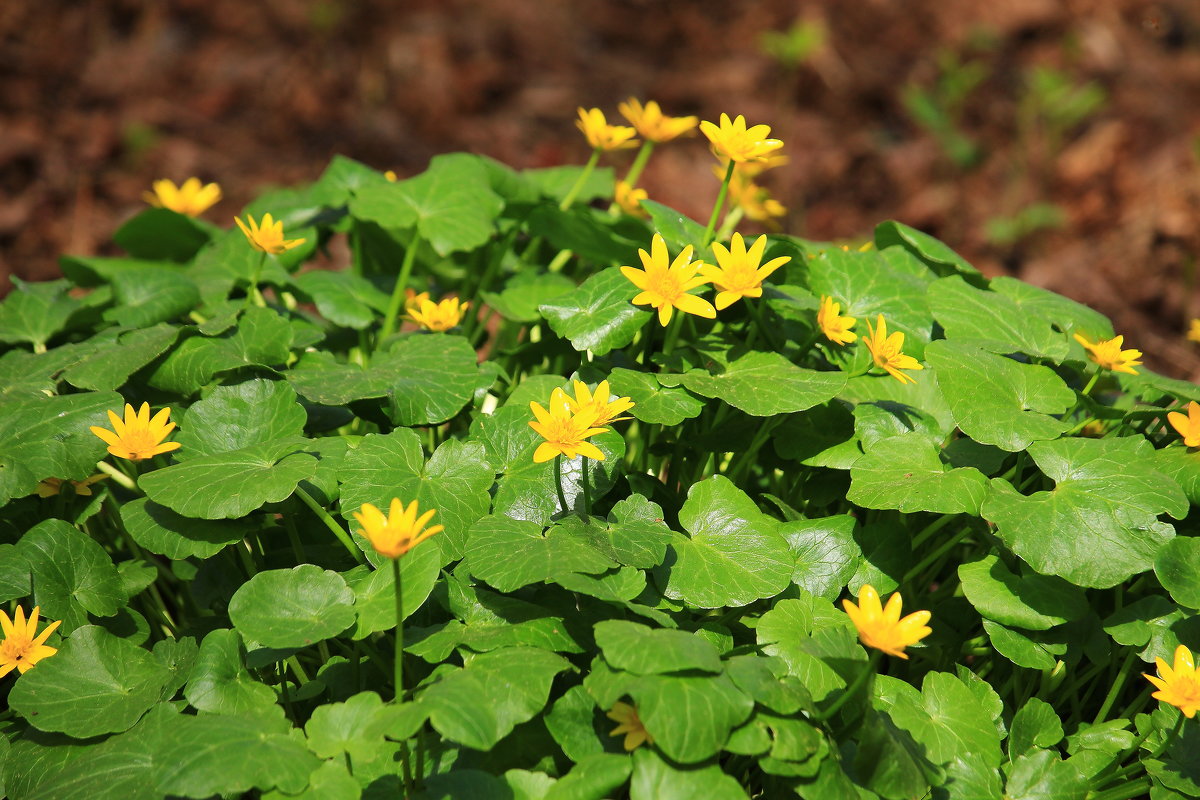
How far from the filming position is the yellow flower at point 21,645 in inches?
51.4

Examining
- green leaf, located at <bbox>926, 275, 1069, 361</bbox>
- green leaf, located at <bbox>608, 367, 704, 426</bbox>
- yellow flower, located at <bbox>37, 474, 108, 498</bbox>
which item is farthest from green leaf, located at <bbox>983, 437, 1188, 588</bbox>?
yellow flower, located at <bbox>37, 474, 108, 498</bbox>

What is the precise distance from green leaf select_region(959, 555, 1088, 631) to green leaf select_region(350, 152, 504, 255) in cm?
105

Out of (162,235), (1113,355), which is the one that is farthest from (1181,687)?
(162,235)

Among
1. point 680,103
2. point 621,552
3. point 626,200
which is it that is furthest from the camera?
point 680,103

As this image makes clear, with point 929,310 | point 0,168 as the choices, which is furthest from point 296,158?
point 929,310

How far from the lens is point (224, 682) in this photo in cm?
128

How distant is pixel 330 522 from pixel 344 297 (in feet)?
2.17

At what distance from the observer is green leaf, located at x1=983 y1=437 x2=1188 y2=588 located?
4.19 feet

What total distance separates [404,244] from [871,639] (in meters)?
1.50

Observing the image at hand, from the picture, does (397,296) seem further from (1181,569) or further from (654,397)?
(1181,569)

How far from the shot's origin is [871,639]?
1.09 m

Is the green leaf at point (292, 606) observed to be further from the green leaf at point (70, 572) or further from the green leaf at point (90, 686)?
the green leaf at point (70, 572)

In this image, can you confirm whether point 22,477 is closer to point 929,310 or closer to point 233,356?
point 233,356

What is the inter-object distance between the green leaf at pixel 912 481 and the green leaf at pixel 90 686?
3.24ft
